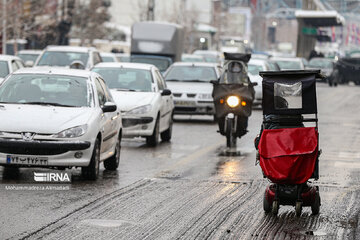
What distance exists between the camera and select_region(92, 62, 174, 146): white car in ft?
65.4

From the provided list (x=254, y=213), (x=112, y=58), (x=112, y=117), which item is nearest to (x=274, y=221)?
(x=254, y=213)

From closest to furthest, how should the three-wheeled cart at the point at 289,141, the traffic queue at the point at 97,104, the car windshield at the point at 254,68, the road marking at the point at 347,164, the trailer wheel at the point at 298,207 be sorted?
the three-wheeled cart at the point at 289,141
the trailer wheel at the point at 298,207
the traffic queue at the point at 97,104
the road marking at the point at 347,164
the car windshield at the point at 254,68

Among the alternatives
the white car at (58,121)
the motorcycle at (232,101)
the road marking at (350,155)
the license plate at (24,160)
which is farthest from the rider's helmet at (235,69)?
the license plate at (24,160)

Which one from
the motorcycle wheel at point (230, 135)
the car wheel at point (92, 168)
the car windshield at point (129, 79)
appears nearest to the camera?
the car wheel at point (92, 168)

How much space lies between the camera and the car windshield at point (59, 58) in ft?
100

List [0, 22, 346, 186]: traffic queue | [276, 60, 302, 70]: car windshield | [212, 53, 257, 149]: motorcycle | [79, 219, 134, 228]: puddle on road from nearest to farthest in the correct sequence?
[79, 219, 134, 228]: puddle on road
[0, 22, 346, 186]: traffic queue
[212, 53, 257, 149]: motorcycle
[276, 60, 302, 70]: car windshield

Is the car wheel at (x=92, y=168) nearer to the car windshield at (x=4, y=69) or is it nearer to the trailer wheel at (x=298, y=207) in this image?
the trailer wheel at (x=298, y=207)

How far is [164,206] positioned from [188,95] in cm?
1615

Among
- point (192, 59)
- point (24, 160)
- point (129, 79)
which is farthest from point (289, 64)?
point (24, 160)

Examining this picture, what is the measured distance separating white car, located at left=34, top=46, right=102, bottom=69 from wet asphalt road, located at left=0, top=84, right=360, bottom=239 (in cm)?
1253

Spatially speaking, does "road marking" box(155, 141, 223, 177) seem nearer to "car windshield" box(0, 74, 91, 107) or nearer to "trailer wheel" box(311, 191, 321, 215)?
"car windshield" box(0, 74, 91, 107)

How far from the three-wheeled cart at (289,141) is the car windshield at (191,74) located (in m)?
17.7

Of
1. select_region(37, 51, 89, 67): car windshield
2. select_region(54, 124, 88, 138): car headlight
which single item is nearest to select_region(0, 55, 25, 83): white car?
select_region(37, 51, 89, 67): car windshield

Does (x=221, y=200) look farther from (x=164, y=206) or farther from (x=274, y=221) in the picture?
(x=274, y=221)
